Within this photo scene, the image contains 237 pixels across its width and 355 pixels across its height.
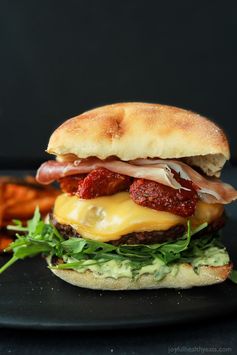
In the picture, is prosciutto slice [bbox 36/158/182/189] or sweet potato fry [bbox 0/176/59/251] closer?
prosciutto slice [bbox 36/158/182/189]

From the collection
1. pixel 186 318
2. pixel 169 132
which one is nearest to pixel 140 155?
pixel 169 132

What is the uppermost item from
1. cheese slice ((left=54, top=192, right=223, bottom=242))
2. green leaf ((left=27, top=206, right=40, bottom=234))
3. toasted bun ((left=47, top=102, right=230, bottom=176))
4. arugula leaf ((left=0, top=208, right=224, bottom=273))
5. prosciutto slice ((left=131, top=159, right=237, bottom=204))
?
toasted bun ((left=47, top=102, right=230, bottom=176))

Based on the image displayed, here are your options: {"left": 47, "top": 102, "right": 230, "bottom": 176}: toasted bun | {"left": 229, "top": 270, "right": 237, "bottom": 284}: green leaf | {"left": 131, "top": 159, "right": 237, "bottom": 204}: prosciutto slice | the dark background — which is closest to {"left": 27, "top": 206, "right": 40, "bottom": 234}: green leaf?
{"left": 47, "top": 102, "right": 230, "bottom": 176}: toasted bun

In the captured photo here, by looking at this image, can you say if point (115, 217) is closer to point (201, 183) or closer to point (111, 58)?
point (201, 183)

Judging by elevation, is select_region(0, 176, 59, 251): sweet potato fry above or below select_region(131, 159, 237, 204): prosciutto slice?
below

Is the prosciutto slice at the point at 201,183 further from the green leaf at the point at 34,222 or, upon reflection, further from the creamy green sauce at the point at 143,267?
the green leaf at the point at 34,222

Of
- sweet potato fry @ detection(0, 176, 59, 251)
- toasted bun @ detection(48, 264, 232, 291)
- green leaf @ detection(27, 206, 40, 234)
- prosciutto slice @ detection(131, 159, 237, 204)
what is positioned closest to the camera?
toasted bun @ detection(48, 264, 232, 291)

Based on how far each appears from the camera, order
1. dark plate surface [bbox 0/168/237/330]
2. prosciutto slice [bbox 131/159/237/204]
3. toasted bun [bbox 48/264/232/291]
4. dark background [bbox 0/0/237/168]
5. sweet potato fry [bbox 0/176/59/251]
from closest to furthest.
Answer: dark plate surface [bbox 0/168/237/330], toasted bun [bbox 48/264/232/291], prosciutto slice [bbox 131/159/237/204], sweet potato fry [bbox 0/176/59/251], dark background [bbox 0/0/237/168]

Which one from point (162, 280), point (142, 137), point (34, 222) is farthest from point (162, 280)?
point (34, 222)

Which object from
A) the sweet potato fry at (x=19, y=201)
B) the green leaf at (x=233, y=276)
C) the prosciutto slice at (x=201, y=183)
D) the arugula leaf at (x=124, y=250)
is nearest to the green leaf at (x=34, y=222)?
the sweet potato fry at (x=19, y=201)

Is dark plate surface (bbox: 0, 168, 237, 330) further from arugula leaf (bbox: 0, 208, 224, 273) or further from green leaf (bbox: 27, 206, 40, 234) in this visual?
green leaf (bbox: 27, 206, 40, 234)
